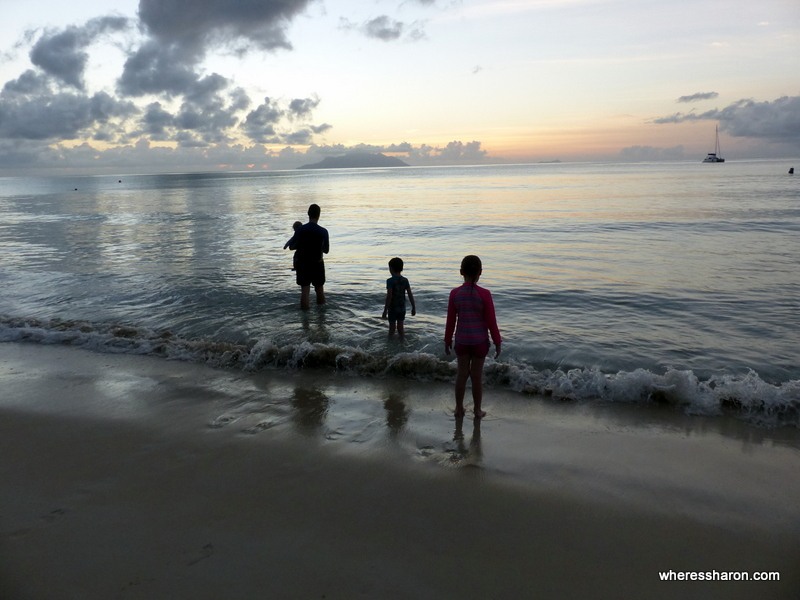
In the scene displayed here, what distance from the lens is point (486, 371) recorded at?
7168mm

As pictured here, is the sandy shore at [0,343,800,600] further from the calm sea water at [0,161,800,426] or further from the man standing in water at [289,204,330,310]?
the man standing in water at [289,204,330,310]

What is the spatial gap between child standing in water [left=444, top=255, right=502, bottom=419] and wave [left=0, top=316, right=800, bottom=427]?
1.25m

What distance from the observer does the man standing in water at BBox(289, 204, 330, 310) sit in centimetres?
1051

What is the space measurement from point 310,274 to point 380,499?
7.37 meters

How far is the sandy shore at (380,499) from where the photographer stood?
331cm

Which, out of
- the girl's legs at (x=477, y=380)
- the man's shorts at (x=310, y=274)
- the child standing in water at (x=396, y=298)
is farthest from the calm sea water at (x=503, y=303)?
the girl's legs at (x=477, y=380)

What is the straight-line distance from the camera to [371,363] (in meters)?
7.71

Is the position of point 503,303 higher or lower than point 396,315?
lower

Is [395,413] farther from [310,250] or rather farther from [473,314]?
[310,250]

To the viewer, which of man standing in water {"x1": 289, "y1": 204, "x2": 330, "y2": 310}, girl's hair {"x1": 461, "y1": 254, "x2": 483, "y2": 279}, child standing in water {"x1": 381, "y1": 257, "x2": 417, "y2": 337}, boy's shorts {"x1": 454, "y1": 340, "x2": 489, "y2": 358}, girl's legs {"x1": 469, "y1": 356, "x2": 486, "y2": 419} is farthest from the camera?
man standing in water {"x1": 289, "y1": 204, "x2": 330, "y2": 310}

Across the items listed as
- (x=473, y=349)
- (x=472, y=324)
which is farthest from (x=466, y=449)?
(x=472, y=324)

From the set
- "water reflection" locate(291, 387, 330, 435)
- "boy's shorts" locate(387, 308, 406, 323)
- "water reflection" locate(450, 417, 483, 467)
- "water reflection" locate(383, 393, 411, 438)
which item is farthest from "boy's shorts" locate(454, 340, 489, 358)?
"boy's shorts" locate(387, 308, 406, 323)

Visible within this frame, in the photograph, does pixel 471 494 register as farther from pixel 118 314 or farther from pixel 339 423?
pixel 118 314

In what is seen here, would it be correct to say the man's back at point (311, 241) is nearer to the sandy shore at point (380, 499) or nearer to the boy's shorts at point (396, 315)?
the boy's shorts at point (396, 315)
